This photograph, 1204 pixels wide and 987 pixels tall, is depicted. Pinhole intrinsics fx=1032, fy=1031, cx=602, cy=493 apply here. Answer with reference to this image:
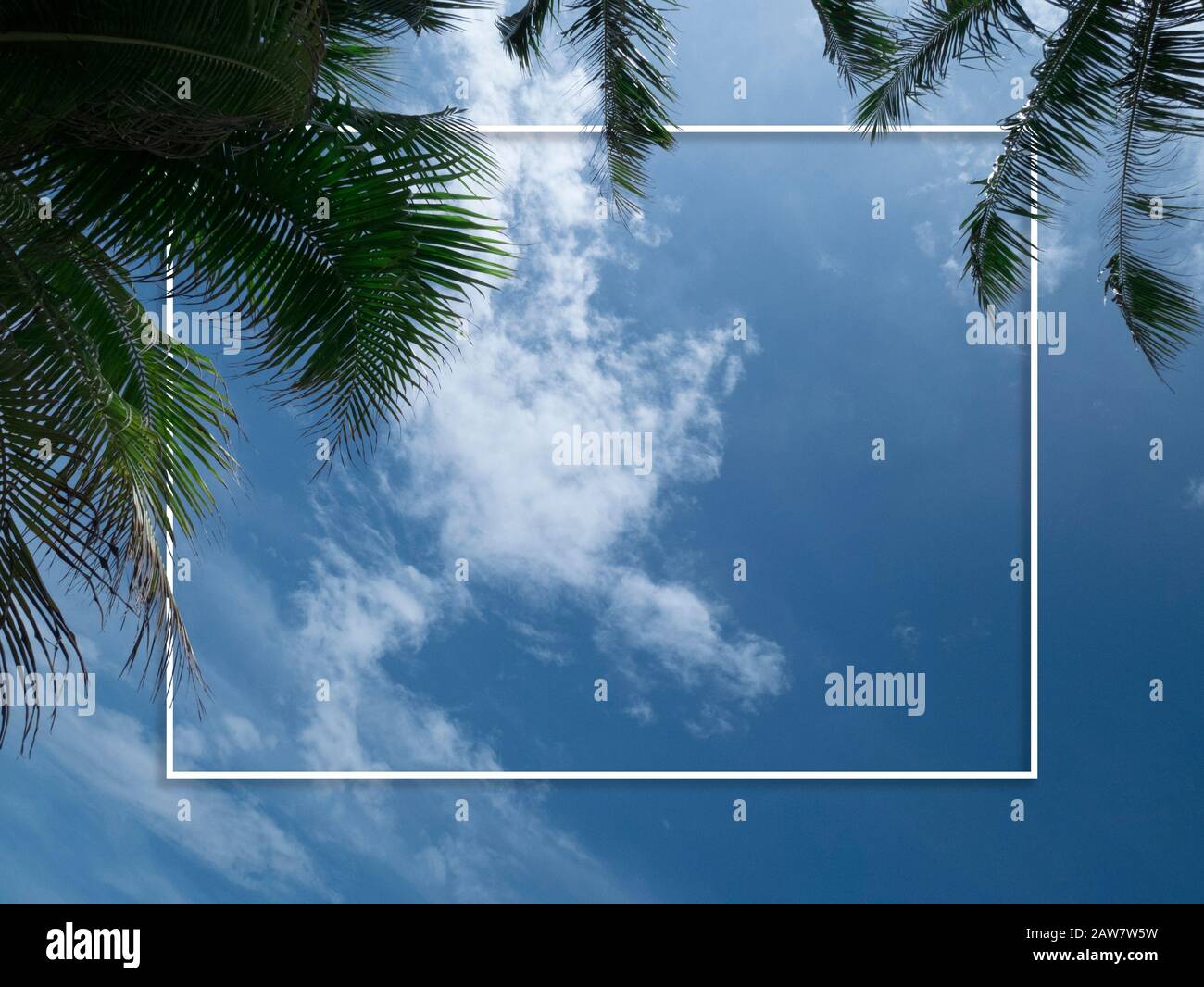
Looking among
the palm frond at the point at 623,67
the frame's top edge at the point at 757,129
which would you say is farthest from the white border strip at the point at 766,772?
the palm frond at the point at 623,67

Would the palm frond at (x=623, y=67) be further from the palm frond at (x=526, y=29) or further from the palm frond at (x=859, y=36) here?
the palm frond at (x=859, y=36)

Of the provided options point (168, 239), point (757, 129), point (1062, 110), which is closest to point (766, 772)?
point (757, 129)

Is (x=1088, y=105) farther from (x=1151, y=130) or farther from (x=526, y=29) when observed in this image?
(x=526, y=29)

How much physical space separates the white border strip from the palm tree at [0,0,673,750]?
10.7ft

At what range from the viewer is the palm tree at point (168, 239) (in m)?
2.46

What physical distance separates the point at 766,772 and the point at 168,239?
485 centimetres

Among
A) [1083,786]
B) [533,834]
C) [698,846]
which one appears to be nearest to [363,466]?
[533,834]

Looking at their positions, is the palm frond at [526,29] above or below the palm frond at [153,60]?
above

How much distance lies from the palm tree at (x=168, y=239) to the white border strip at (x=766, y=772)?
10.7 ft

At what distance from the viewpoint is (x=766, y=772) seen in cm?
656

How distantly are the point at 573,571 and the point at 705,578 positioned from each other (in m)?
0.85

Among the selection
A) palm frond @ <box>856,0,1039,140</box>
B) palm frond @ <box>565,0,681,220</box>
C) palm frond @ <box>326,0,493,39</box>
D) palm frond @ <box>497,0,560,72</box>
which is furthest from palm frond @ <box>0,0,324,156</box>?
palm frond @ <box>856,0,1039,140</box>

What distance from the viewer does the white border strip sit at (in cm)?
649

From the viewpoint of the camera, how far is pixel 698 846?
260 inches
